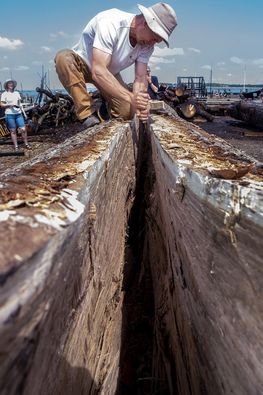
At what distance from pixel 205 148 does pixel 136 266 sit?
1.66m

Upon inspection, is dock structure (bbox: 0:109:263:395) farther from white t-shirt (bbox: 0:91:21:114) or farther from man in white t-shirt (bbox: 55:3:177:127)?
white t-shirt (bbox: 0:91:21:114)

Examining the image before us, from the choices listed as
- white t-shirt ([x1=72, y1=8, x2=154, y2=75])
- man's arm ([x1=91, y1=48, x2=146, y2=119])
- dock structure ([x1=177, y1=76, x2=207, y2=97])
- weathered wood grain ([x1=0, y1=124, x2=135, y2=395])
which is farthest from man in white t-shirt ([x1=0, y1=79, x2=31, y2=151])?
dock structure ([x1=177, y1=76, x2=207, y2=97])

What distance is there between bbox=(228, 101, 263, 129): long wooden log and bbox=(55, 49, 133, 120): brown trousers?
8958mm

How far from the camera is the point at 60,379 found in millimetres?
985

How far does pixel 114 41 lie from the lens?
154 inches

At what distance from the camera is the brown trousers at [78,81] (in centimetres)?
445

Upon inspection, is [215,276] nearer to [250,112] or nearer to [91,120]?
[91,120]

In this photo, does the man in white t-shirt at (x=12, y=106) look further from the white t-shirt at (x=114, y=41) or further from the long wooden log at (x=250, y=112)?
the white t-shirt at (x=114, y=41)

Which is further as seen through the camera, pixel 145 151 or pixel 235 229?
pixel 145 151

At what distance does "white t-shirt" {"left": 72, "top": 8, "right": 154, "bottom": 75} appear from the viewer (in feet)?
12.6

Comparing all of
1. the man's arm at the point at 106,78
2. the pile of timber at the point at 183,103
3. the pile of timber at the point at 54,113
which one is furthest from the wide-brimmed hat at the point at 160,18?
the pile of timber at the point at 54,113

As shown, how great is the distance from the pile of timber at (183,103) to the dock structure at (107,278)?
43.4ft

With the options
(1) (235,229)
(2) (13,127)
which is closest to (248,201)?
(1) (235,229)

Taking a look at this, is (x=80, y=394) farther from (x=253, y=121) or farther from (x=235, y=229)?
(x=253, y=121)
